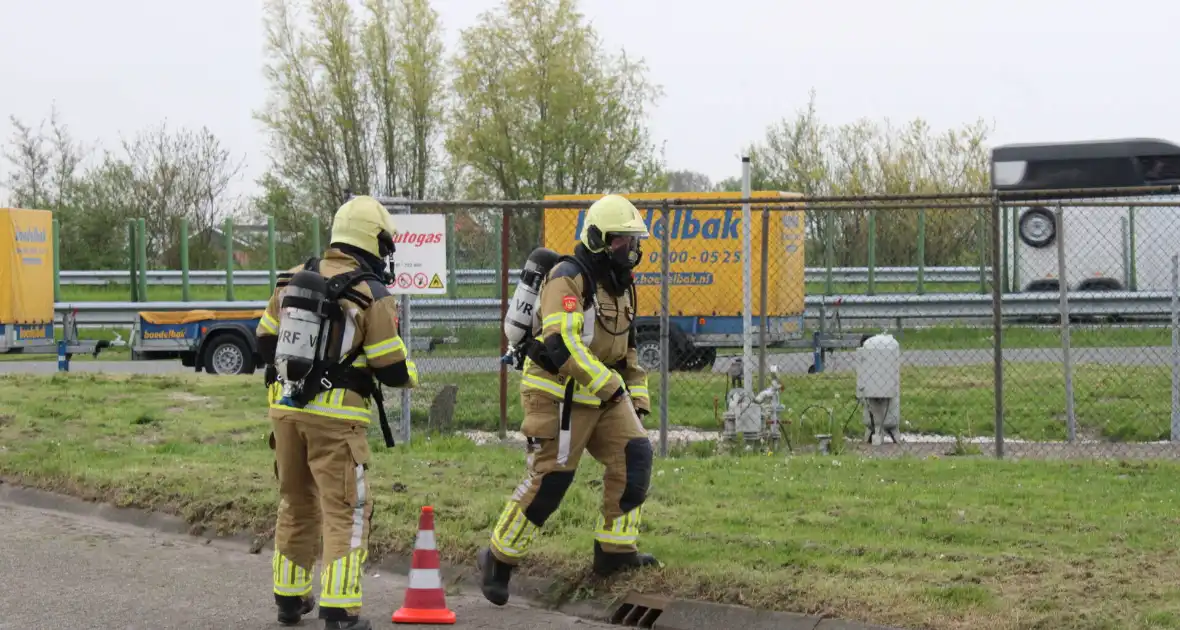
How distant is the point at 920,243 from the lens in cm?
2014

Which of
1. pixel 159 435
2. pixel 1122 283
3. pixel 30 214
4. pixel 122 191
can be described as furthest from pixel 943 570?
pixel 122 191

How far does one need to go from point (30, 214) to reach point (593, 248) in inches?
736

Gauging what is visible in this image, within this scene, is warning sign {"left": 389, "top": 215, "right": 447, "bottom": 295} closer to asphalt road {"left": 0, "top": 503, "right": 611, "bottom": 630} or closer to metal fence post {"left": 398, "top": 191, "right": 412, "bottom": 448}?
metal fence post {"left": 398, "top": 191, "right": 412, "bottom": 448}

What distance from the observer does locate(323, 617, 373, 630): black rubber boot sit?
6.13 m

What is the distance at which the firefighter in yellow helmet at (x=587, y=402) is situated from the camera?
6.57 meters

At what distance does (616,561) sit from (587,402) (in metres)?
0.91

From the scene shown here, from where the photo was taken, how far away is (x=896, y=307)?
19.1 m

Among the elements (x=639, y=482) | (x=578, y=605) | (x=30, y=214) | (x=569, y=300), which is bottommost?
(x=578, y=605)

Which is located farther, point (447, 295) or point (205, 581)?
point (447, 295)

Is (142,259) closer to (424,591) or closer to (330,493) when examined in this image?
(424,591)

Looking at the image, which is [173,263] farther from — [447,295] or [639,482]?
[639,482]

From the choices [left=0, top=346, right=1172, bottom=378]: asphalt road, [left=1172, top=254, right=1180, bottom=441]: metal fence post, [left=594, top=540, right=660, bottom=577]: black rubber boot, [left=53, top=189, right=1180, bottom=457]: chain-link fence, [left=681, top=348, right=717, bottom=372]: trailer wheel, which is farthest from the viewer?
[left=681, top=348, right=717, bottom=372]: trailer wheel

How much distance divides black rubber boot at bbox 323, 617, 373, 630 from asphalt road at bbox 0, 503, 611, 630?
393 mm

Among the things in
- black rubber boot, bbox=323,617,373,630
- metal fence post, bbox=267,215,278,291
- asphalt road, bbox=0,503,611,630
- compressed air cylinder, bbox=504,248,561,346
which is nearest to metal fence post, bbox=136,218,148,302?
metal fence post, bbox=267,215,278,291
